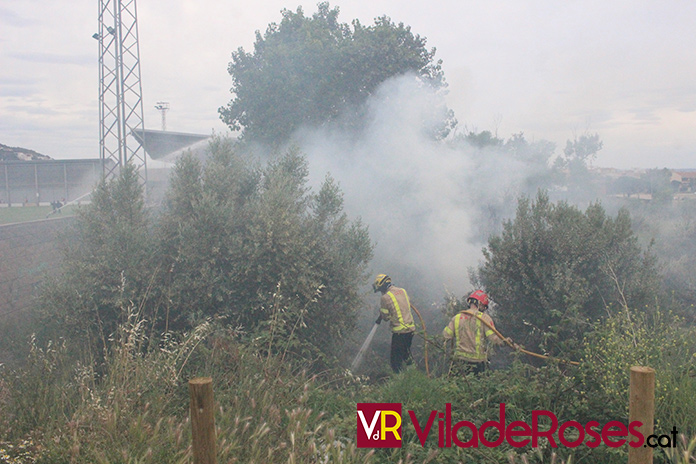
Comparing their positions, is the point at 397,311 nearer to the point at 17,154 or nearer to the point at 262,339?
the point at 262,339

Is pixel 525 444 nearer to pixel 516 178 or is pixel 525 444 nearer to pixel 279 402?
pixel 279 402

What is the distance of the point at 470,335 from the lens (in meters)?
6.14

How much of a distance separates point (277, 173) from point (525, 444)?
5.01 m

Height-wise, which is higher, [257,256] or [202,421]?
[257,256]

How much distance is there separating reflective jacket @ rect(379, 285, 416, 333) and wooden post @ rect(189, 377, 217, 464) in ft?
16.6

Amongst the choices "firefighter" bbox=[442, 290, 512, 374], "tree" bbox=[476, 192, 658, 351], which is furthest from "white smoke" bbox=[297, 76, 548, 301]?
"firefighter" bbox=[442, 290, 512, 374]

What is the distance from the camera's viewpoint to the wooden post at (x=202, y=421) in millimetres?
2438

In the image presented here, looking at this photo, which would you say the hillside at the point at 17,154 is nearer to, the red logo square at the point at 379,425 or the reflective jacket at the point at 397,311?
the reflective jacket at the point at 397,311

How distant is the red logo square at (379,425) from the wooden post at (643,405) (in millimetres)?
1862

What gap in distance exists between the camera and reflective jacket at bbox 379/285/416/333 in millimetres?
7309

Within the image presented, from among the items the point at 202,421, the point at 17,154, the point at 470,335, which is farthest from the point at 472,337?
the point at 17,154

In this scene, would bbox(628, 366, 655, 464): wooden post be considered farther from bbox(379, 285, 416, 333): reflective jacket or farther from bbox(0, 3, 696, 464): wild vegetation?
bbox(379, 285, 416, 333): reflective jacket

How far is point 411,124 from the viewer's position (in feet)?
56.5

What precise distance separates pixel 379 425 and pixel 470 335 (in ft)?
7.95
